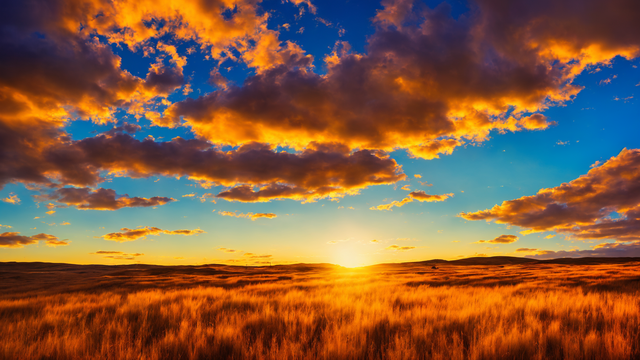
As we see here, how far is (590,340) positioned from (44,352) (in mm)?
9246

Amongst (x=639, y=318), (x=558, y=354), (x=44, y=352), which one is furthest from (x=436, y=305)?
(x=44, y=352)

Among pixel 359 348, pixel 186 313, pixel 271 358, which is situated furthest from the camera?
pixel 186 313

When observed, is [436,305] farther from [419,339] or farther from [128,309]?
[128,309]

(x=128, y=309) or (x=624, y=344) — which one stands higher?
(x=624, y=344)

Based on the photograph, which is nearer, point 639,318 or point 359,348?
point 359,348

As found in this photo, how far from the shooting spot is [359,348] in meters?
4.79

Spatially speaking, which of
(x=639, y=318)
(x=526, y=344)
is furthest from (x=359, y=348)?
(x=639, y=318)

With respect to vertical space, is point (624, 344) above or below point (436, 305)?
above

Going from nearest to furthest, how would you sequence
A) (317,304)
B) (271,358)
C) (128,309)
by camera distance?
(271,358) < (128,309) < (317,304)

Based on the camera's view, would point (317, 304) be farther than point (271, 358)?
Yes

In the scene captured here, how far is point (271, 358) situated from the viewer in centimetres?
436

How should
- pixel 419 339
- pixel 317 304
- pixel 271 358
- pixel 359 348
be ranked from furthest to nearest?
pixel 317 304, pixel 419 339, pixel 359 348, pixel 271 358

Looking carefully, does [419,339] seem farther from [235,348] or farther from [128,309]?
[128,309]

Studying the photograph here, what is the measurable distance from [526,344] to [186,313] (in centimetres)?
841
